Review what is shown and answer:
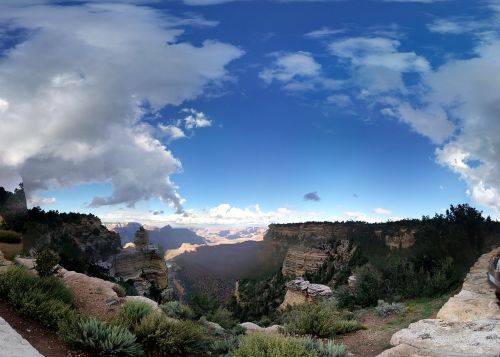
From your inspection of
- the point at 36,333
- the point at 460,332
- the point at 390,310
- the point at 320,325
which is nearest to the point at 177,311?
the point at 320,325

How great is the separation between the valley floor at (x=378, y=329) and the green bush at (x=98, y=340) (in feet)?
17.6

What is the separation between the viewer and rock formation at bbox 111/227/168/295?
51000 millimetres

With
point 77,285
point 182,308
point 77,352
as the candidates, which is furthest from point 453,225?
point 77,352

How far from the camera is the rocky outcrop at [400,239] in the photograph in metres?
57.4

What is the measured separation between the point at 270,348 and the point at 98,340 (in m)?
3.45

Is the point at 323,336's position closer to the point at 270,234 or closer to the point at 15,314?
the point at 15,314

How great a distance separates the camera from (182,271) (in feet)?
332

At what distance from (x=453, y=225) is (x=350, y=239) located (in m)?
52.8

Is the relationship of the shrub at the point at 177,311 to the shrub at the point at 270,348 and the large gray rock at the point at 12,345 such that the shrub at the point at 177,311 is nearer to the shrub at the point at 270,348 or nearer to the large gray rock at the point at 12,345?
the shrub at the point at 270,348

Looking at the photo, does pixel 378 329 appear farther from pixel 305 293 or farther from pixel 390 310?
pixel 305 293

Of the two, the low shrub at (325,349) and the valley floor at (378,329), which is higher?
the low shrub at (325,349)

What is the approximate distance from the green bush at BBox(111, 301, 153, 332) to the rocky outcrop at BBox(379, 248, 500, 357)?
5710mm

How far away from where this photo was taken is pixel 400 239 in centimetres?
6050

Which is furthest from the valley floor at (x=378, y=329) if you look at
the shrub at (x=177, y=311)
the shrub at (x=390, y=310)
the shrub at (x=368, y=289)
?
the shrub at (x=177, y=311)
